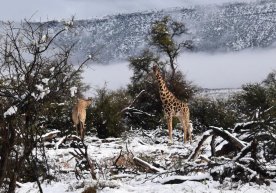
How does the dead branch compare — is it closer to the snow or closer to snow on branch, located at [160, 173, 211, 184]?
snow on branch, located at [160, 173, 211, 184]

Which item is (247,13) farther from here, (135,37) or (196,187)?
(196,187)

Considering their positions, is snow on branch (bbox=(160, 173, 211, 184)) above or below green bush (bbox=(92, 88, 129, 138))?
below

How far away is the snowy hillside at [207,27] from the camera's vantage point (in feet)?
358

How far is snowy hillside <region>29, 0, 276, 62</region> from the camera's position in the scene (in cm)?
10912

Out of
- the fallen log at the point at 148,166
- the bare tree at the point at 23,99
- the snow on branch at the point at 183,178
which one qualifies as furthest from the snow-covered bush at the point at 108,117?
the bare tree at the point at 23,99

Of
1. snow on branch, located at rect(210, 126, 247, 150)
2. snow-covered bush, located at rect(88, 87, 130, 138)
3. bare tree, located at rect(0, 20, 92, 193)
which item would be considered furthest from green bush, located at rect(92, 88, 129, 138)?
bare tree, located at rect(0, 20, 92, 193)

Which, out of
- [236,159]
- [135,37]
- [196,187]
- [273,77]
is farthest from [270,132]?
[135,37]

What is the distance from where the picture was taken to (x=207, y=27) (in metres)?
116

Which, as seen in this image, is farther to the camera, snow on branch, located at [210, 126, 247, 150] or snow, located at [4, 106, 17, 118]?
snow on branch, located at [210, 126, 247, 150]

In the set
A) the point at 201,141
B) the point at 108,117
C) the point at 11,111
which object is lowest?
the point at 201,141

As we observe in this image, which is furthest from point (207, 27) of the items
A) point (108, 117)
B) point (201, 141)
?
point (201, 141)

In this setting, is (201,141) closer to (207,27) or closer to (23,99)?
(23,99)

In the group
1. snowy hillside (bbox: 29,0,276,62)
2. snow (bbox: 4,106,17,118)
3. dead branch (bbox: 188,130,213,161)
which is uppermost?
snowy hillside (bbox: 29,0,276,62)

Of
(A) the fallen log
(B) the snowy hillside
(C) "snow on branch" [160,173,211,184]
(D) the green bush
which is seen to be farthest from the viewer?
(B) the snowy hillside
